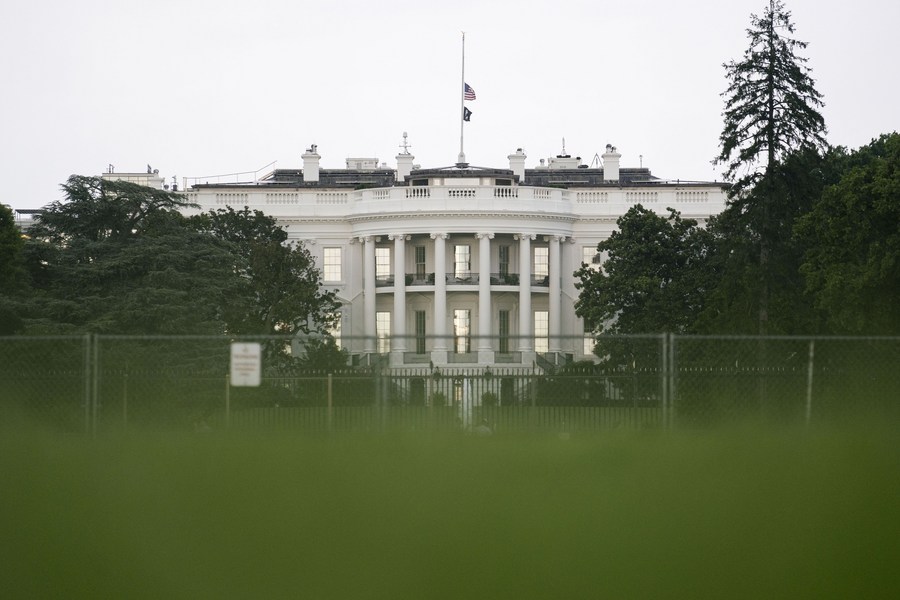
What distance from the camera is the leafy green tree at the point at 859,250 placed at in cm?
2936

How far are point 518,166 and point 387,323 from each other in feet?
41.2

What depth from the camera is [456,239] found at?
214 ft

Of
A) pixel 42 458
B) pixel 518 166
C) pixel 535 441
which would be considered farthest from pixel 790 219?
pixel 518 166

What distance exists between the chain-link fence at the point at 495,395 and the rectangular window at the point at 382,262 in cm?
4448

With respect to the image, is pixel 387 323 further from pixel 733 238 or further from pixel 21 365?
pixel 21 365

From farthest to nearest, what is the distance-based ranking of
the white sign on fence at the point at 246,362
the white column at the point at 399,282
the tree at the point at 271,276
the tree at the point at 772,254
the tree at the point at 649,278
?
the white column at the point at 399,282 < the tree at the point at 271,276 < the tree at the point at 649,278 < the tree at the point at 772,254 < the white sign on fence at the point at 246,362

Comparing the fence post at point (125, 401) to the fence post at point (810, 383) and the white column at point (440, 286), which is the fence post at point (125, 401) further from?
the white column at point (440, 286)

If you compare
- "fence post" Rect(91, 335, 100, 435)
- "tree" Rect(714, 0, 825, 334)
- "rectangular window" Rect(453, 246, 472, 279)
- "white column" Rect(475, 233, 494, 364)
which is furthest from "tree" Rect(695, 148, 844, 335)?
"rectangular window" Rect(453, 246, 472, 279)

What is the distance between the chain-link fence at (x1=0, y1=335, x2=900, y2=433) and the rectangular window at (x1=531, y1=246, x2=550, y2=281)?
44190 millimetres

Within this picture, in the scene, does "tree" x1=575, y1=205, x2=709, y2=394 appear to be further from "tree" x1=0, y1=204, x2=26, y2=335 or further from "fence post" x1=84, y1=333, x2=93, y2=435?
"fence post" x1=84, y1=333, x2=93, y2=435

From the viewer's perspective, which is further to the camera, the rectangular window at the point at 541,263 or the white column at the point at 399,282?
the rectangular window at the point at 541,263

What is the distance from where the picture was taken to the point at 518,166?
71.8 metres

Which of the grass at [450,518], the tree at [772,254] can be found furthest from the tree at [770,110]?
the grass at [450,518]

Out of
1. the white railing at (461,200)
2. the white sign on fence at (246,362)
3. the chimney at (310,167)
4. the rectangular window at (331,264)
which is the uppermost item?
the chimney at (310,167)
